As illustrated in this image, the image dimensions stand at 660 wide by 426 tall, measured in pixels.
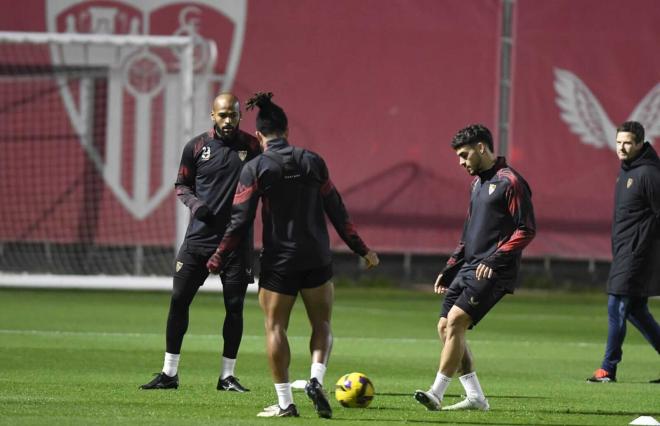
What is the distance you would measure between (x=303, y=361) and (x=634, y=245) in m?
3.25

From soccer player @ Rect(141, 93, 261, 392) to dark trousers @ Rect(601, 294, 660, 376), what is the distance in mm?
3345

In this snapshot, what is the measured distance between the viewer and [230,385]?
10.4 m

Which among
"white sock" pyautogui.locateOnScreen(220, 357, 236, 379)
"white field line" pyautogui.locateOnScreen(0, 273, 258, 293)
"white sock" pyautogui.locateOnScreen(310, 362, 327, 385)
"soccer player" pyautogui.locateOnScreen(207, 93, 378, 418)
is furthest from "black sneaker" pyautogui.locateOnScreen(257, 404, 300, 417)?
"white field line" pyautogui.locateOnScreen(0, 273, 258, 293)

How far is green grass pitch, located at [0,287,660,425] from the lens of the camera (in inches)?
358

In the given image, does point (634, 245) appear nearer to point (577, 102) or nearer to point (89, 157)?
point (577, 102)

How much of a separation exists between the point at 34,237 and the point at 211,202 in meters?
12.5

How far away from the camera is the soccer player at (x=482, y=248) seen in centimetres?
927

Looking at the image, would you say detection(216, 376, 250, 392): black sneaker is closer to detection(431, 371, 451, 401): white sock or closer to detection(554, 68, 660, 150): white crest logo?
detection(431, 371, 451, 401): white sock

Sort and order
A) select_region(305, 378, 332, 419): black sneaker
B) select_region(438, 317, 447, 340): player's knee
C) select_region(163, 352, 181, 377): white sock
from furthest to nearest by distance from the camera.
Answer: select_region(163, 352, 181, 377): white sock < select_region(438, 317, 447, 340): player's knee < select_region(305, 378, 332, 419): black sneaker

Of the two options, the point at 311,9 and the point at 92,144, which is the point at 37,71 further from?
the point at 311,9

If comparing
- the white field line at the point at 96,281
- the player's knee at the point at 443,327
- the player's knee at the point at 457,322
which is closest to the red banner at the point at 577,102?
the white field line at the point at 96,281

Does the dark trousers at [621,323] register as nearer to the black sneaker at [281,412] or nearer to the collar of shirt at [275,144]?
the black sneaker at [281,412]

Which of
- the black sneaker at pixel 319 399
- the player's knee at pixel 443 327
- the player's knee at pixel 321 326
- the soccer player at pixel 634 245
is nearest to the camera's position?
the black sneaker at pixel 319 399

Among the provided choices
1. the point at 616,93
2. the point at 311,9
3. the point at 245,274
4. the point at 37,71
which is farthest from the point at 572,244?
the point at 245,274
